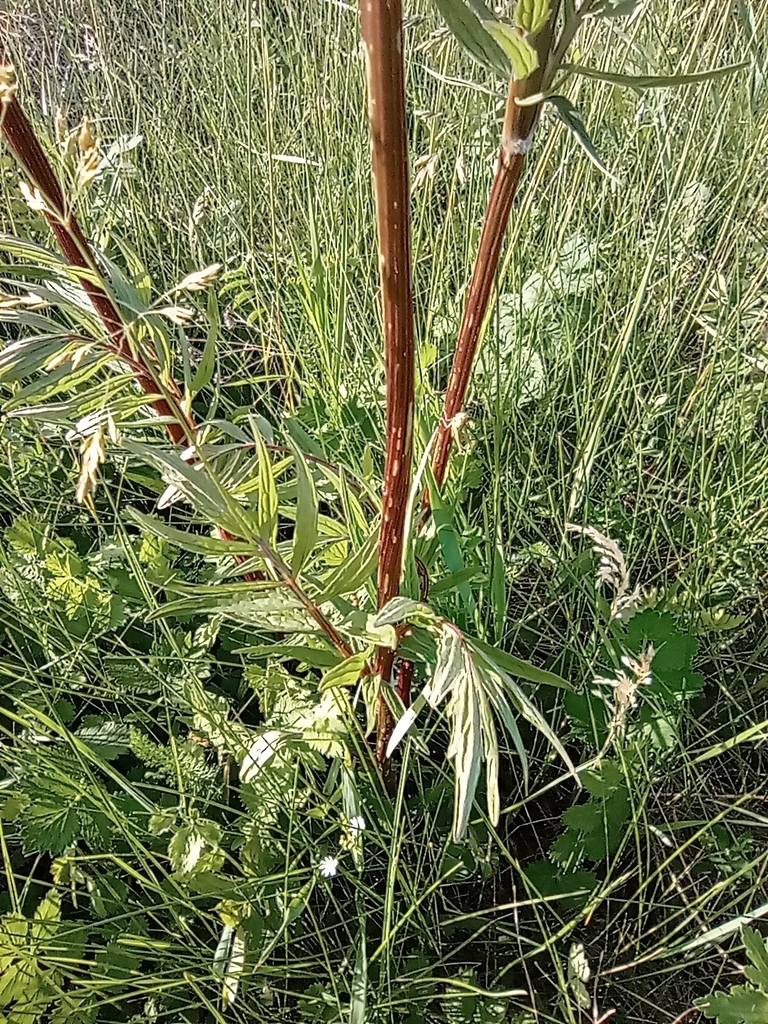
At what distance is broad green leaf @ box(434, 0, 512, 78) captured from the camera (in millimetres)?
372

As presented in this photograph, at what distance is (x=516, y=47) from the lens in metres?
0.35

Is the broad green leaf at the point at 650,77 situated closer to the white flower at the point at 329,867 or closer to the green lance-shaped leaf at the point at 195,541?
the green lance-shaped leaf at the point at 195,541

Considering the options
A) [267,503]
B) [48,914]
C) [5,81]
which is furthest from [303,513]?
[48,914]

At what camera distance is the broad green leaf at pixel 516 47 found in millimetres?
335

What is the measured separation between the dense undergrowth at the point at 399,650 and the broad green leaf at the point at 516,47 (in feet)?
0.70

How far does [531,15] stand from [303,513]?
0.92 feet

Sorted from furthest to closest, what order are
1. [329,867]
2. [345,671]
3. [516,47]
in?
[329,867]
[345,671]
[516,47]

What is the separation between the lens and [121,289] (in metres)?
0.59

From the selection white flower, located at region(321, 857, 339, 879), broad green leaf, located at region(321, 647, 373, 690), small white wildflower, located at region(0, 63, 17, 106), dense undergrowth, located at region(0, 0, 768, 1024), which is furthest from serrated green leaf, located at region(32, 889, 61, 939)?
small white wildflower, located at region(0, 63, 17, 106)

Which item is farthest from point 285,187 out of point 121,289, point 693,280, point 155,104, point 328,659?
point 328,659

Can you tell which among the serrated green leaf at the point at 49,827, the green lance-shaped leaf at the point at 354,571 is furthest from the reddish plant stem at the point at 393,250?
the serrated green leaf at the point at 49,827

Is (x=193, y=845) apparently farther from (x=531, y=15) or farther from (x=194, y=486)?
(x=531, y=15)

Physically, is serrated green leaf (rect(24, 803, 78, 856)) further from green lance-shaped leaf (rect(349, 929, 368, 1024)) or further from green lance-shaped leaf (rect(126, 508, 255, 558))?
green lance-shaped leaf (rect(126, 508, 255, 558))

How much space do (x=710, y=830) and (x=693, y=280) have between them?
708 mm
